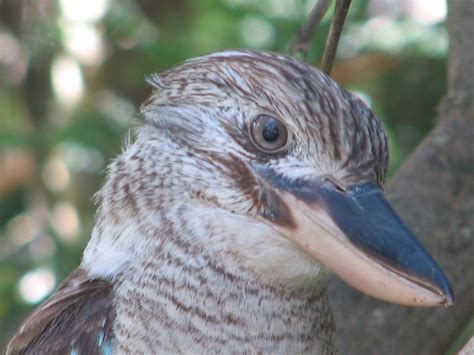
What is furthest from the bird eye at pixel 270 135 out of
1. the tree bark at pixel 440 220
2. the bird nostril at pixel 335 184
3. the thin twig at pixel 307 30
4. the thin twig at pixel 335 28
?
the tree bark at pixel 440 220

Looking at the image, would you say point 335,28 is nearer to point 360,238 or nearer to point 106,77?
point 360,238

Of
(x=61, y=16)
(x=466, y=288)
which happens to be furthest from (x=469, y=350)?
(x=61, y=16)

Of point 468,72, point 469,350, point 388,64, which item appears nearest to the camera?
point 469,350

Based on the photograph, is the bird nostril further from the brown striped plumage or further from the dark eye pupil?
the dark eye pupil

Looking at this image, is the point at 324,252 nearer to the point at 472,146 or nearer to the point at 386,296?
the point at 386,296

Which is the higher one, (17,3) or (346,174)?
(346,174)

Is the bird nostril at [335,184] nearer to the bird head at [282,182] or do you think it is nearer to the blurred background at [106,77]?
the bird head at [282,182]

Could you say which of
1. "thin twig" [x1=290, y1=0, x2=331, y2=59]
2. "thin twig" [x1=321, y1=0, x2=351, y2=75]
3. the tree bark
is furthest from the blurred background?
"thin twig" [x1=321, y1=0, x2=351, y2=75]
